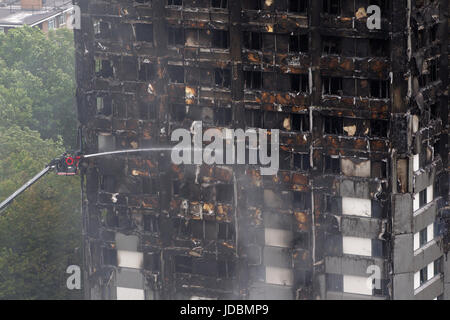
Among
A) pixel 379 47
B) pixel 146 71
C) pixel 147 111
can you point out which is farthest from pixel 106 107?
pixel 379 47

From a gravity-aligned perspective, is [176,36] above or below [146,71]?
above

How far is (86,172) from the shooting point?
427 feet

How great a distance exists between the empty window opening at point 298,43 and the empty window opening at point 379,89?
20.9ft

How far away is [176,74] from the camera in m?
125

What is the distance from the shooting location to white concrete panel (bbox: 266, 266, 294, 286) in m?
127

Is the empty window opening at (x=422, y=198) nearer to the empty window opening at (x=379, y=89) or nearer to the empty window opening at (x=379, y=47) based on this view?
the empty window opening at (x=379, y=89)

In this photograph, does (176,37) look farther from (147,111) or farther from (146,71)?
(147,111)

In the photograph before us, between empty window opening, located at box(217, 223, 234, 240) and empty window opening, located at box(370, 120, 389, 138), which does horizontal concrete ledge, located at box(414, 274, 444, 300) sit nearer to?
empty window opening, located at box(370, 120, 389, 138)

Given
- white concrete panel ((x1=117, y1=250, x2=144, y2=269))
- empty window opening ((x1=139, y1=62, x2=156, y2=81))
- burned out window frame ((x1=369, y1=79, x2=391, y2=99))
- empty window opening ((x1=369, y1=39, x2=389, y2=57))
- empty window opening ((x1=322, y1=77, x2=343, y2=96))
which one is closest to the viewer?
empty window opening ((x1=369, y1=39, x2=389, y2=57))

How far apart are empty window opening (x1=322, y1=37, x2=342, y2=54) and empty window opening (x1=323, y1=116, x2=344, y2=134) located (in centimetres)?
597

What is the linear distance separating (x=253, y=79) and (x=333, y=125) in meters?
8.02

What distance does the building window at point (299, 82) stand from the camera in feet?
395

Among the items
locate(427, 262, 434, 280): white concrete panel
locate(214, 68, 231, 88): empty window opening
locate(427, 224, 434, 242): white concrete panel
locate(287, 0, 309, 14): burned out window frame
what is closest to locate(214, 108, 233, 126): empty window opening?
locate(214, 68, 231, 88): empty window opening

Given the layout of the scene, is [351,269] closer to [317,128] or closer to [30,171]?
[317,128]
